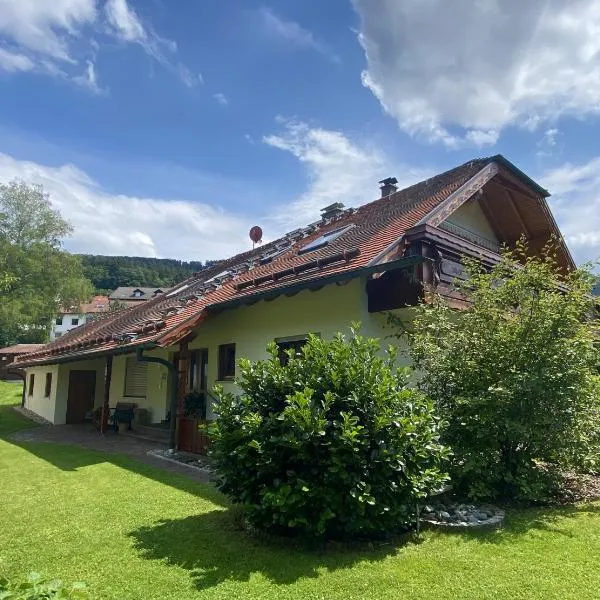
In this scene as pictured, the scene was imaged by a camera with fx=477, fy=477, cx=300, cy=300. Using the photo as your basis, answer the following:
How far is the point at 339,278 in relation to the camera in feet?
26.5

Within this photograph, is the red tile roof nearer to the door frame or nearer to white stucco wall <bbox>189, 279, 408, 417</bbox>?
white stucco wall <bbox>189, 279, 408, 417</bbox>

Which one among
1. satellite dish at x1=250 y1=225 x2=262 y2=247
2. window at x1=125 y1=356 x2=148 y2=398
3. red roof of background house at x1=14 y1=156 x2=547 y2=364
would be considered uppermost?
satellite dish at x1=250 y1=225 x2=262 y2=247

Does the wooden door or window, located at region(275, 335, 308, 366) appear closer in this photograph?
window, located at region(275, 335, 308, 366)

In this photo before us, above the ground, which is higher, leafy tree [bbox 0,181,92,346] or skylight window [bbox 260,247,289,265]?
leafy tree [bbox 0,181,92,346]

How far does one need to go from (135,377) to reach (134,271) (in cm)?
7963

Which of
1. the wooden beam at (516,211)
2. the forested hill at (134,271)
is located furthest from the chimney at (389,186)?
the forested hill at (134,271)

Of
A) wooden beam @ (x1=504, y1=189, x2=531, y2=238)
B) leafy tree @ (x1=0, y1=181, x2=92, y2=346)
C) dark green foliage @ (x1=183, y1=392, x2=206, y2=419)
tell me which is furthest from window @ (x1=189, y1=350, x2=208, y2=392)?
leafy tree @ (x1=0, y1=181, x2=92, y2=346)

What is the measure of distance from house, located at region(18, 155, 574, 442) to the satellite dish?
112 inches

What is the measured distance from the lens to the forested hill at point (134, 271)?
8894 cm

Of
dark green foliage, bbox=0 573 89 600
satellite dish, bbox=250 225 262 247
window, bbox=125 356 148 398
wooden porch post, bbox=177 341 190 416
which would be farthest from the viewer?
satellite dish, bbox=250 225 262 247

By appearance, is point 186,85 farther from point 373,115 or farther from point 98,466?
point 98,466

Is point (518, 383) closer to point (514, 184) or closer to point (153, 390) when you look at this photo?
point (514, 184)

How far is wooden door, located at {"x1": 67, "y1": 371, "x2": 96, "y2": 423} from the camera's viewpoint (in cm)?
1903

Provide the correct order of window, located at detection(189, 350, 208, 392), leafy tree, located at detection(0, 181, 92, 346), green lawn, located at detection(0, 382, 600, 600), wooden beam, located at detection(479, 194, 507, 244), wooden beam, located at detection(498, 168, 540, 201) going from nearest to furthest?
green lawn, located at detection(0, 382, 600, 600), wooden beam, located at detection(498, 168, 540, 201), wooden beam, located at detection(479, 194, 507, 244), window, located at detection(189, 350, 208, 392), leafy tree, located at detection(0, 181, 92, 346)
